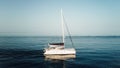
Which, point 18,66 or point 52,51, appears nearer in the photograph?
point 18,66

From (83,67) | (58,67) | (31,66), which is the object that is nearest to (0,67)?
(31,66)

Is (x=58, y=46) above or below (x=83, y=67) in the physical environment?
above

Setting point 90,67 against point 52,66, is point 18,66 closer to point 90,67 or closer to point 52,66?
point 52,66

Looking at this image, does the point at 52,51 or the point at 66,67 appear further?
the point at 52,51

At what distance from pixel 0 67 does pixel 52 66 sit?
515 inches

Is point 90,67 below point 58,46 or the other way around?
below

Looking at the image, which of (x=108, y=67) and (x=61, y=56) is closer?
(x=108, y=67)

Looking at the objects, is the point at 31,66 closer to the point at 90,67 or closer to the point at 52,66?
the point at 52,66

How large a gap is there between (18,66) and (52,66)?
346 inches

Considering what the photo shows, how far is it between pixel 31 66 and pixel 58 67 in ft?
23.1

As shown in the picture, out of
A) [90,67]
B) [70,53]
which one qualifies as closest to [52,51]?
[70,53]

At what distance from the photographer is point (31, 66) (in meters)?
43.2

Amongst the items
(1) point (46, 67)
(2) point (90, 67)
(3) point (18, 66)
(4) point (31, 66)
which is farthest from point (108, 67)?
(3) point (18, 66)

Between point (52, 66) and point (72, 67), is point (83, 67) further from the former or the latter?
point (52, 66)
